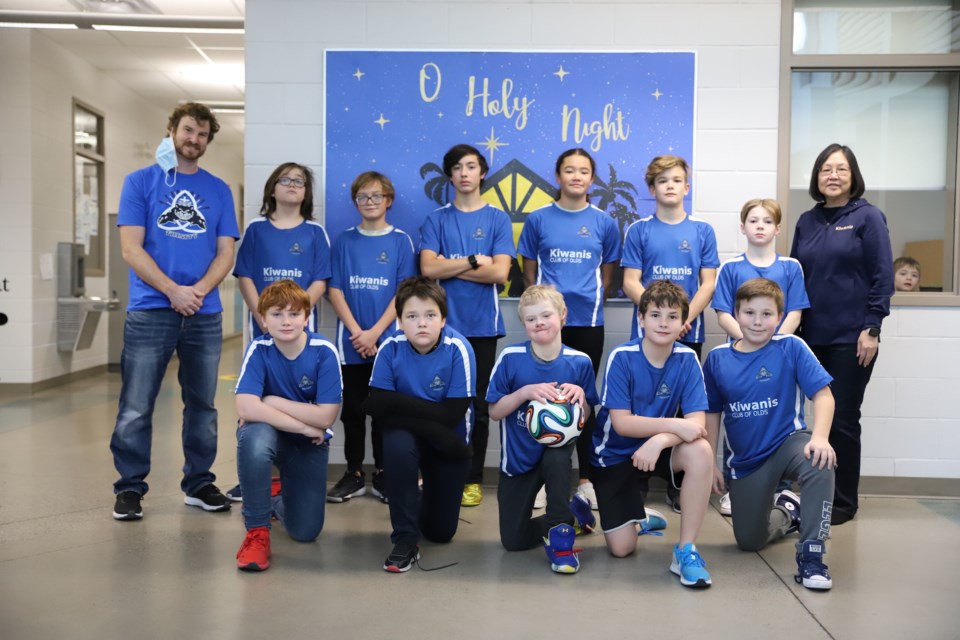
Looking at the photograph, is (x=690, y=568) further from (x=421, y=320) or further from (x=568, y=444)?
(x=421, y=320)

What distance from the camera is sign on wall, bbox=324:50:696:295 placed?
3.85 m

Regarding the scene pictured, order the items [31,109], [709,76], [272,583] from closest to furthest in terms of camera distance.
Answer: [272,583], [709,76], [31,109]

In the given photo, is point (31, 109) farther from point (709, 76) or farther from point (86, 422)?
point (709, 76)

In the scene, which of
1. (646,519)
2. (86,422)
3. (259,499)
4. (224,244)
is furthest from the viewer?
(86,422)

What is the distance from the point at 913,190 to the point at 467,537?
267 cm

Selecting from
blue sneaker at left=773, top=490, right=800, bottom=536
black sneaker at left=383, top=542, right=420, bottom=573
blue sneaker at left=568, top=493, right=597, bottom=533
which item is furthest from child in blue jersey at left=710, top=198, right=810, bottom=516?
black sneaker at left=383, top=542, right=420, bottom=573

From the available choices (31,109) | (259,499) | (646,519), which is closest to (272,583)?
(259,499)

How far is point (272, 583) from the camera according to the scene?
8.28 ft

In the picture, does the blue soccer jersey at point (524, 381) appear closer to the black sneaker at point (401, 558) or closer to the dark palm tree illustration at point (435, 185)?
the black sneaker at point (401, 558)

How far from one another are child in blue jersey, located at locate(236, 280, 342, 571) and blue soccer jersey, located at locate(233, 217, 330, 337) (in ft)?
2.26

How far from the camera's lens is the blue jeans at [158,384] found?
3258 mm

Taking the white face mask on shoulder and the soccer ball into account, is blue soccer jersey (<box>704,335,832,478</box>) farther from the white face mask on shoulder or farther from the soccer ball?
the white face mask on shoulder

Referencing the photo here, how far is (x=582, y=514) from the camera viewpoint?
10.1ft

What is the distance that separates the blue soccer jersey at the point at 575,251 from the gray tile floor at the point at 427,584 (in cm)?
94
